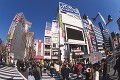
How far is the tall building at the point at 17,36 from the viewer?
11.8 ft

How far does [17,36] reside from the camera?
153 inches

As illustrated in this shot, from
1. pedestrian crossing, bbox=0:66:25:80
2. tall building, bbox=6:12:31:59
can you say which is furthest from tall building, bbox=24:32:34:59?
pedestrian crossing, bbox=0:66:25:80

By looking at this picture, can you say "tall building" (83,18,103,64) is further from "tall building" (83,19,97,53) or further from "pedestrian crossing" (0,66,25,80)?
"pedestrian crossing" (0,66,25,80)

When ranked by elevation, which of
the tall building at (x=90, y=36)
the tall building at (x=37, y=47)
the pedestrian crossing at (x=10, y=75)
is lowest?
the pedestrian crossing at (x=10, y=75)

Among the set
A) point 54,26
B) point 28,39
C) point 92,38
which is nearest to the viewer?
point 28,39

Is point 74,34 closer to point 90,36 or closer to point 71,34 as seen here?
point 71,34

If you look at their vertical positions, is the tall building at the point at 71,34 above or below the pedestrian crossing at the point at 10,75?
above

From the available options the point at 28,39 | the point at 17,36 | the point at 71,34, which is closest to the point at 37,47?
the point at 28,39

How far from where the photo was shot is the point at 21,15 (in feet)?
12.1

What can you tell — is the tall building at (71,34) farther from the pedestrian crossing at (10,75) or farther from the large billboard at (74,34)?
the pedestrian crossing at (10,75)

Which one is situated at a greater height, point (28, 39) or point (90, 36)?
point (90, 36)

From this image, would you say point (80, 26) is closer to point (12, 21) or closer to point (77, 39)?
point (77, 39)

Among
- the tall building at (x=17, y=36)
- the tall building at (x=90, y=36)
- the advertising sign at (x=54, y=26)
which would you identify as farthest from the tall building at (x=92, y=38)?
the tall building at (x=17, y=36)

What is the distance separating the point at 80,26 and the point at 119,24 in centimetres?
96
